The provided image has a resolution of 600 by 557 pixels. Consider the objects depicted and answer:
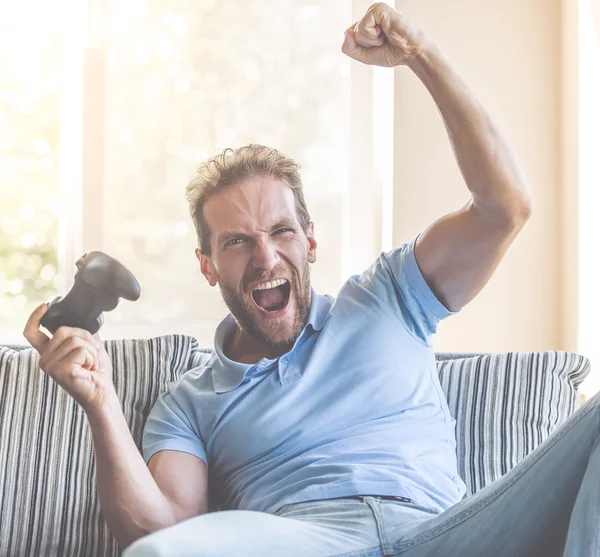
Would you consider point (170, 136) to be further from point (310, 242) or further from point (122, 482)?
point (122, 482)

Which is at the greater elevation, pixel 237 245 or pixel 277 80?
pixel 277 80

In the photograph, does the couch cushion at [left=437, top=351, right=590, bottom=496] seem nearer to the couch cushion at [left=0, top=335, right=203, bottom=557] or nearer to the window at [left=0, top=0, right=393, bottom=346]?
the couch cushion at [left=0, top=335, right=203, bottom=557]

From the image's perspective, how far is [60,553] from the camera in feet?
4.97

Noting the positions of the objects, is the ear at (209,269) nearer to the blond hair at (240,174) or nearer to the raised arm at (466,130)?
the blond hair at (240,174)

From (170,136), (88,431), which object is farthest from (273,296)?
(170,136)

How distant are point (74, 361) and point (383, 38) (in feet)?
2.48

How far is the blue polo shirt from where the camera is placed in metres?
1.31

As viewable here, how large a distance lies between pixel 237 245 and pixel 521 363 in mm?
656

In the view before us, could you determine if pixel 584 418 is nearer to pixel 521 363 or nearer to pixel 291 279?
pixel 521 363

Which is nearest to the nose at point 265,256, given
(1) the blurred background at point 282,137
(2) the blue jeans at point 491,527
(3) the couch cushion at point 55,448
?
(3) the couch cushion at point 55,448

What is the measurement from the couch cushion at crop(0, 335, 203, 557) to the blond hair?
296mm

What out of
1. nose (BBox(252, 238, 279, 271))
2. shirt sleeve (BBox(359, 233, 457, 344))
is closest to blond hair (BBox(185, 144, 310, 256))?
nose (BBox(252, 238, 279, 271))

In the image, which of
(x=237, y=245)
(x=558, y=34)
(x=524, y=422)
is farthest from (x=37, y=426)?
(x=558, y=34)

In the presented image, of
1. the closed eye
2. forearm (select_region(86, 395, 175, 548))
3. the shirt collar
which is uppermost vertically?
the closed eye
